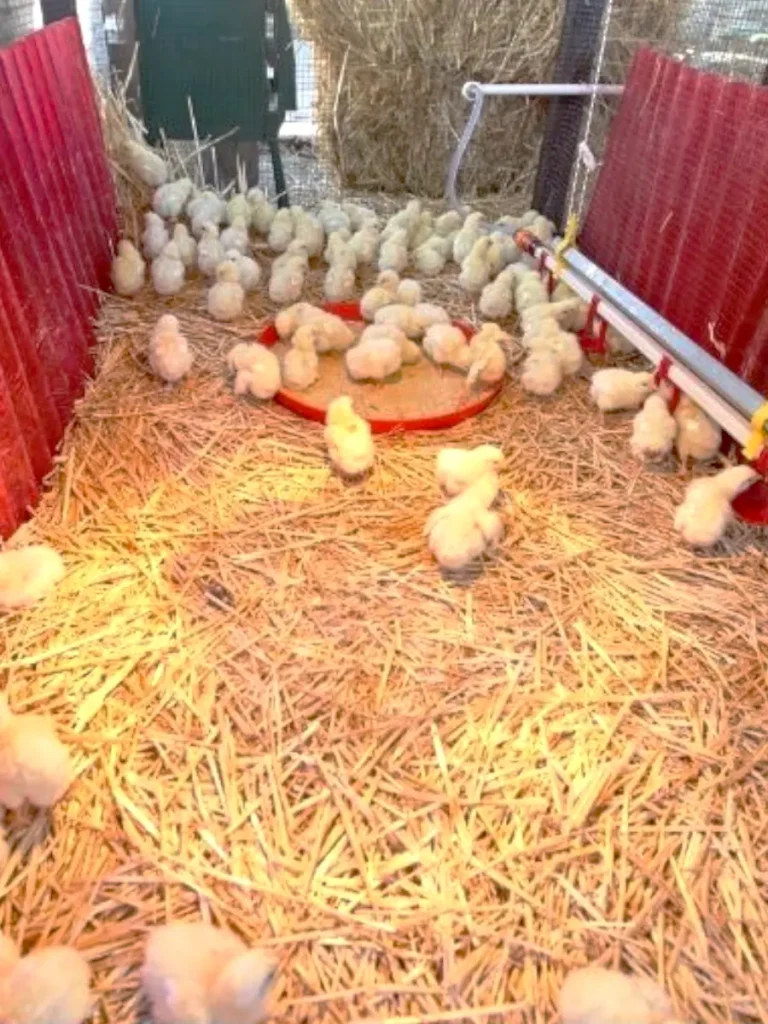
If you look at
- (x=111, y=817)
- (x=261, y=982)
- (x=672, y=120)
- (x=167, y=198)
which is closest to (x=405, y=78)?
(x=167, y=198)

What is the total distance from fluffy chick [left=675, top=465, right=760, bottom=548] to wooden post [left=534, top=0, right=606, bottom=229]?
2.35m

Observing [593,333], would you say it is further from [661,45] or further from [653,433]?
[661,45]

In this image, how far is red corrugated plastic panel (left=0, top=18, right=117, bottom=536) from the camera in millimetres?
2260

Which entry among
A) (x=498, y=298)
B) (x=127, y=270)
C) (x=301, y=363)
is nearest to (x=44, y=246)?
(x=127, y=270)

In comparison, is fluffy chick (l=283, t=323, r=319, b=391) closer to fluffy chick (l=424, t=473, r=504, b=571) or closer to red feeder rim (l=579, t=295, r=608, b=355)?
fluffy chick (l=424, t=473, r=504, b=571)

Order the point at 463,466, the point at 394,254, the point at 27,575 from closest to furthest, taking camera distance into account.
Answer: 1. the point at 27,575
2. the point at 463,466
3. the point at 394,254

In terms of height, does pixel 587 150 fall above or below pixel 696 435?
above

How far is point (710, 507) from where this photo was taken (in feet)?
7.43

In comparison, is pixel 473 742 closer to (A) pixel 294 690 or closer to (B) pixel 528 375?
(A) pixel 294 690

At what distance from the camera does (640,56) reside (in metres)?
3.52

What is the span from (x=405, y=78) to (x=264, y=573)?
389cm

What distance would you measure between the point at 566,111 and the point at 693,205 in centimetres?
141

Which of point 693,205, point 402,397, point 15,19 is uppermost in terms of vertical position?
point 15,19

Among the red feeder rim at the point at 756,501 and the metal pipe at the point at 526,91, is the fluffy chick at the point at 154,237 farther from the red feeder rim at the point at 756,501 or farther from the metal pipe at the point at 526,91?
the red feeder rim at the point at 756,501
